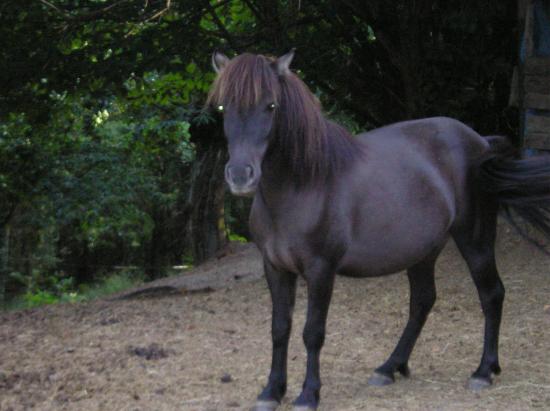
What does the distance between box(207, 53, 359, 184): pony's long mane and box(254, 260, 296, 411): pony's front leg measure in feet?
1.74

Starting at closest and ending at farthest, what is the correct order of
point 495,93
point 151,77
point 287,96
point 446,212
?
point 287,96 → point 446,212 → point 495,93 → point 151,77

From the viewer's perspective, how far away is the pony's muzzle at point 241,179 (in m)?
3.82

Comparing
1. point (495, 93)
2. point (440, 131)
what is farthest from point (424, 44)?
point (440, 131)

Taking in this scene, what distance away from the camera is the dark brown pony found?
411 cm

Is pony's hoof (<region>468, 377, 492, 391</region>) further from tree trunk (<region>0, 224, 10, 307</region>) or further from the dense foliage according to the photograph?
tree trunk (<region>0, 224, 10, 307</region>)

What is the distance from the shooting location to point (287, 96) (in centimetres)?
421

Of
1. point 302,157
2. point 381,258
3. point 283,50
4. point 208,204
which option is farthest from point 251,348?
point 208,204

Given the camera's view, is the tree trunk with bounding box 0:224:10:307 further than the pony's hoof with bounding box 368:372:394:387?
Yes

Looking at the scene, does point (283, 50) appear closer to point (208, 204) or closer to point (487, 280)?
point (487, 280)

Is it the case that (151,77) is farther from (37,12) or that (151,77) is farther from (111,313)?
(111,313)

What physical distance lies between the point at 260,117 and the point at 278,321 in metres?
1.12

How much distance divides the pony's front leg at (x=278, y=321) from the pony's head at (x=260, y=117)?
572 millimetres

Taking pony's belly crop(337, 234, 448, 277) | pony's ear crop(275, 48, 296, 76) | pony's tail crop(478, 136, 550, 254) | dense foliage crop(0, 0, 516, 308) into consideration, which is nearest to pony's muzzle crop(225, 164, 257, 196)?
pony's ear crop(275, 48, 296, 76)

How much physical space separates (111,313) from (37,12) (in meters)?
3.20
